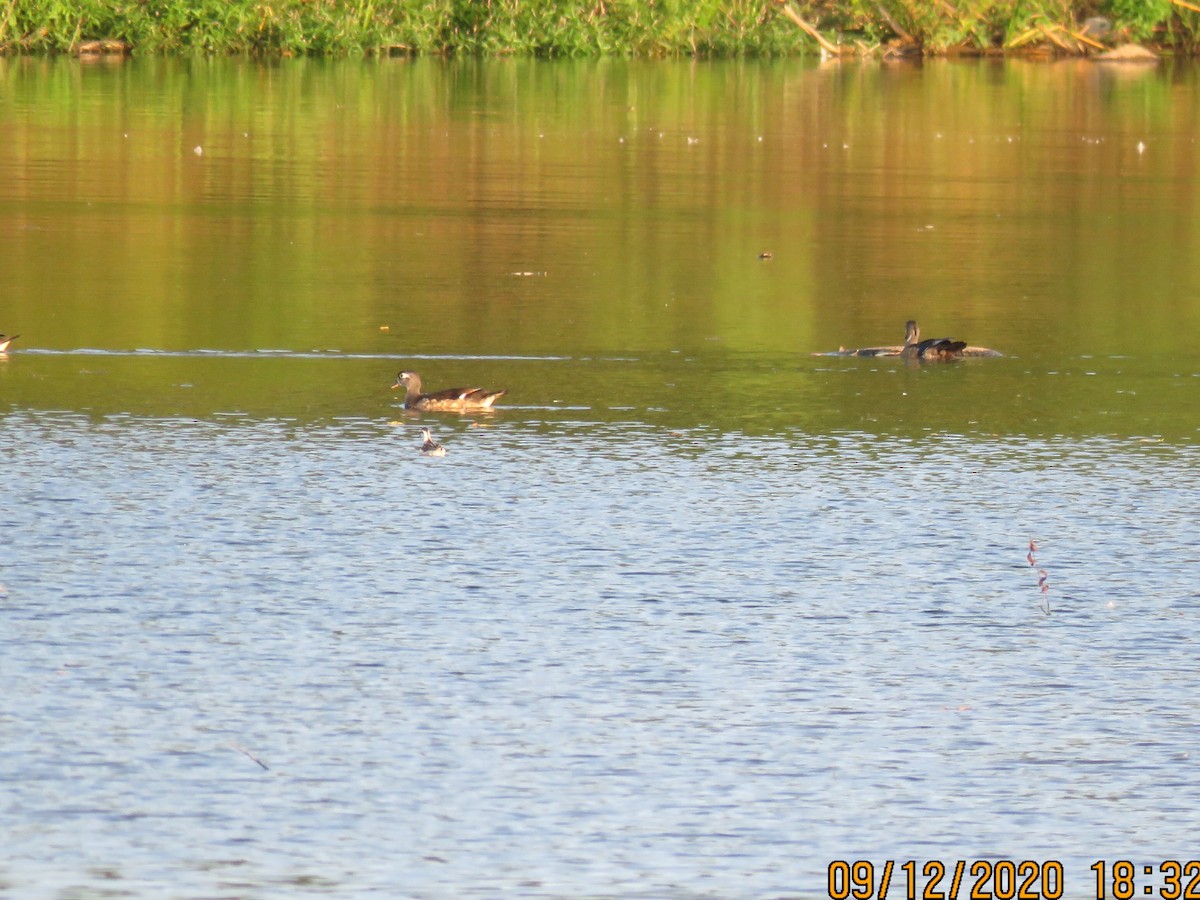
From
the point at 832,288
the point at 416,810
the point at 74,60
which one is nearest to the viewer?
the point at 416,810

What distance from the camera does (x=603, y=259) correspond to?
1728 centimetres

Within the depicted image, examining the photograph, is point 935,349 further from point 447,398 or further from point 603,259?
A: point 603,259

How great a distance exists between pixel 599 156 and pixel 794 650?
63.1 ft

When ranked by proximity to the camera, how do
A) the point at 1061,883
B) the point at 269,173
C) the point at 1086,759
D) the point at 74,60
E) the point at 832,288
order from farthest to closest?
1. the point at 74,60
2. the point at 269,173
3. the point at 832,288
4. the point at 1086,759
5. the point at 1061,883

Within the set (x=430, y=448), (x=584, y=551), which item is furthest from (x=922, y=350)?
(x=584, y=551)

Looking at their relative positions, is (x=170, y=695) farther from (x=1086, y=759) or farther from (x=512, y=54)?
(x=512, y=54)

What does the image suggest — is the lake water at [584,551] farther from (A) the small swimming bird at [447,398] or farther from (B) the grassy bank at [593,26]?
(B) the grassy bank at [593,26]

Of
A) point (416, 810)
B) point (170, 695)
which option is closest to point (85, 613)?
point (170, 695)

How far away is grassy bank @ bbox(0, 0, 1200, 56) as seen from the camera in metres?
46.8

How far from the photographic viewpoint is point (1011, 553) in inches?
349

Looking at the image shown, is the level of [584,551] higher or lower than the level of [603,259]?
lower

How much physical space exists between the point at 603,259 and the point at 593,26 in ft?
113

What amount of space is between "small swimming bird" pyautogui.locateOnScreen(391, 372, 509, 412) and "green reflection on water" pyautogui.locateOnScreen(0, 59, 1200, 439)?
16cm

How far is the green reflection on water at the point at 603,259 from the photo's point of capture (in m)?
12.3
